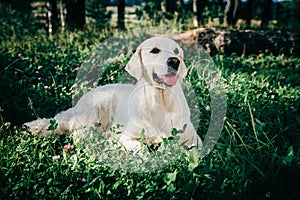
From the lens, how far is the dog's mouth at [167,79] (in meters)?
2.65

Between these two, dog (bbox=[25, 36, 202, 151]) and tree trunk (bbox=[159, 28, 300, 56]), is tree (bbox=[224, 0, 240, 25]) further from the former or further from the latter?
dog (bbox=[25, 36, 202, 151])

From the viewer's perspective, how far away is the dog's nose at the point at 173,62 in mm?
2610

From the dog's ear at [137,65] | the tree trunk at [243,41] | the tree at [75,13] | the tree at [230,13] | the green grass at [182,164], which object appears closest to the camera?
the green grass at [182,164]

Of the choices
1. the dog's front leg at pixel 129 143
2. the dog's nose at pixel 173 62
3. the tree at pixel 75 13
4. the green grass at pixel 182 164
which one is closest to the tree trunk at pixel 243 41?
the green grass at pixel 182 164

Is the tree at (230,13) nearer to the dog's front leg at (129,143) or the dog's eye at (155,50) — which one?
the dog's eye at (155,50)

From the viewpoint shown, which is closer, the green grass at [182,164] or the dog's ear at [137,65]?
the green grass at [182,164]

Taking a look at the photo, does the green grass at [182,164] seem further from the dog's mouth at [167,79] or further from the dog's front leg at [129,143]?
the dog's mouth at [167,79]

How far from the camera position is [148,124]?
277 centimetres

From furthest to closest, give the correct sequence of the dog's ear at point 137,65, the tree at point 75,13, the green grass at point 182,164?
1. the tree at point 75,13
2. the dog's ear at point 137,65
3. the green grass at point 182,164

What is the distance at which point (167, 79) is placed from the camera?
2662 mm

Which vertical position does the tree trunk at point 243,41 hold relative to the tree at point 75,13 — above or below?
below

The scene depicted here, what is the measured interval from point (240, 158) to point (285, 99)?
6.22ft

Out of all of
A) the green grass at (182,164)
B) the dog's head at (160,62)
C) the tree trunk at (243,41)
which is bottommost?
the green grass at (182,164)

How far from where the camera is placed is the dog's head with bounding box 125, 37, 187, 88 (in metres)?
2.62
